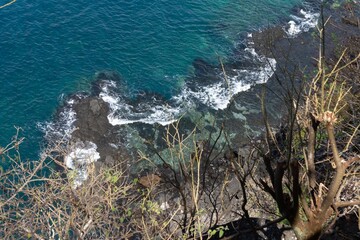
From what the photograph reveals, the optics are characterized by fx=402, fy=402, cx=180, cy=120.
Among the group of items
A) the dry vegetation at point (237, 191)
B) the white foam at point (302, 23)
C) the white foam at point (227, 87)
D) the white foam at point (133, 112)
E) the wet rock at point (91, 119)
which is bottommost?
the wet rock at point (91, 119)

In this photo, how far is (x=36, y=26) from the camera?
121 ft

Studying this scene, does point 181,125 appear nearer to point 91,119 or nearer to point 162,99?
point 162,99

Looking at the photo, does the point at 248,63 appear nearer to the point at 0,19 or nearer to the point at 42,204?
the point at 0,19

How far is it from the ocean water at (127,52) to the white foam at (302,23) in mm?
104

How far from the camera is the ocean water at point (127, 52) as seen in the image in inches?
1210

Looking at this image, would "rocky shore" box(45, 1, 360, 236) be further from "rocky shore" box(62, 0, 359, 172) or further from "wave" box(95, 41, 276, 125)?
"wave" box(95, 41, 276, 125)

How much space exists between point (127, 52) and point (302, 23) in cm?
1783

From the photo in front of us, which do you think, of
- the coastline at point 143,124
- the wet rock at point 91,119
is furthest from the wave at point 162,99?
the wet rock at point 91,119

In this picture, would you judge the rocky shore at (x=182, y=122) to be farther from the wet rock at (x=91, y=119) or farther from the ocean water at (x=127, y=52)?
the ocean water at (x=127, y=52)

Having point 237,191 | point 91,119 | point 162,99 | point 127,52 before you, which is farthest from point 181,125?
point 237,191

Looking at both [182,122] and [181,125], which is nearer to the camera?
[181,125]

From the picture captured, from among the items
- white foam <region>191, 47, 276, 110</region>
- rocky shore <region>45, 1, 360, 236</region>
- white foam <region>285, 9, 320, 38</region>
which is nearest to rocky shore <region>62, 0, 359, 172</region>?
rocky shore <region>45, 1, 360, 236</region>

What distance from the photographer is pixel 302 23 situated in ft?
132

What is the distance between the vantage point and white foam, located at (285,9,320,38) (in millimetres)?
38656
